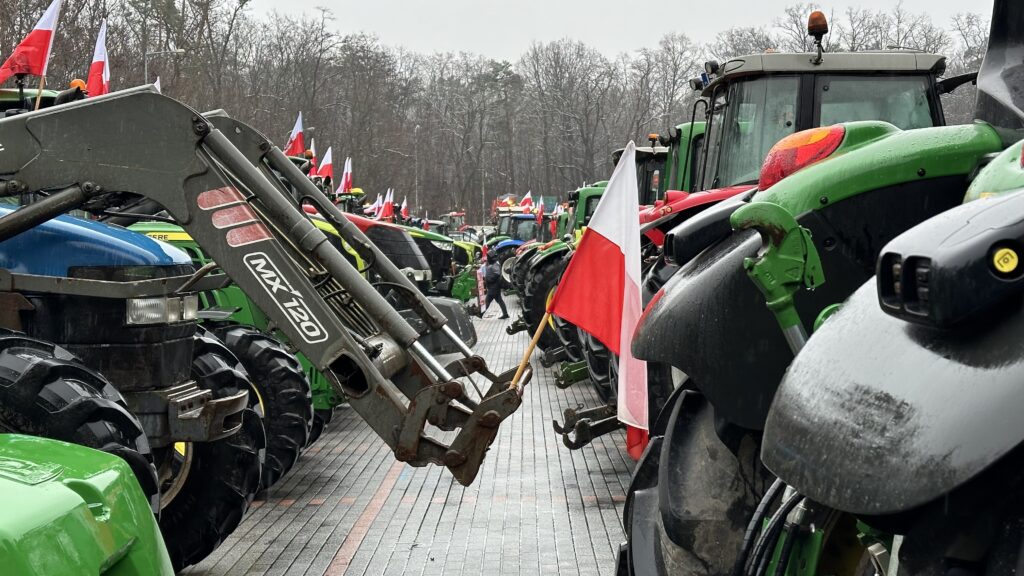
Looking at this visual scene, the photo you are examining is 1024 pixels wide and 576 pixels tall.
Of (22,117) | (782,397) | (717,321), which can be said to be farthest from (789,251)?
(22,117)

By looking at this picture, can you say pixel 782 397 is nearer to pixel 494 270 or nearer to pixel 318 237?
pixel 318 237

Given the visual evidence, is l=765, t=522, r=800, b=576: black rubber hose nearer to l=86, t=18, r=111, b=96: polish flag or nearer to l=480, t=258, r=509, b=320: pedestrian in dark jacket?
l=86, t=18, r=111, b=96: polish flag

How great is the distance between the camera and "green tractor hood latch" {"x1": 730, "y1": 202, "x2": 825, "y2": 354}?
2.70 metres

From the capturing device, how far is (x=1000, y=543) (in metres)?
1.65

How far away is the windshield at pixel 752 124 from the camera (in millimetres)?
8953

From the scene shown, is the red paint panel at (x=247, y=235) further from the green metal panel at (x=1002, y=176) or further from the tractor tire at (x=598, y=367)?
the tractor tire at (x=598, y=367)

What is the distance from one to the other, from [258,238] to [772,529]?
3.64 metres

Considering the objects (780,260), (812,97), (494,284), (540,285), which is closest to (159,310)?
(780,260)

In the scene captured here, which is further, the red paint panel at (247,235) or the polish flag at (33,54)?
the polish flag at (33,54)

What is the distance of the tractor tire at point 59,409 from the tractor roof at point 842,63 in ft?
18.2

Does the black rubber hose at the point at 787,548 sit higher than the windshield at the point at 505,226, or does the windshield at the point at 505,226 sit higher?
the black rubber hose at the point at 787,548

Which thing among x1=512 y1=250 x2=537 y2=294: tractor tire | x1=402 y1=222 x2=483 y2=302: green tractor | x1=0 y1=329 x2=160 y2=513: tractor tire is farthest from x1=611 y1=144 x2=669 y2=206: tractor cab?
x1=0 y1=329 x2=160 y2=513: tractor tire

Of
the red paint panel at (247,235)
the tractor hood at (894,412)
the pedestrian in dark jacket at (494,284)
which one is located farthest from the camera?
the pedestrian in dark jacket at (494,284)

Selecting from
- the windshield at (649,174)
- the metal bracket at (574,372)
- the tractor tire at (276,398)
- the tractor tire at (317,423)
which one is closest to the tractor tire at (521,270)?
the windshield at (649,174)
